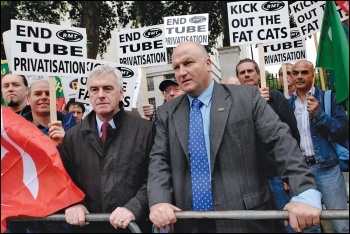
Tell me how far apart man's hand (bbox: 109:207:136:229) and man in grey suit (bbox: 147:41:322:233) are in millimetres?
180

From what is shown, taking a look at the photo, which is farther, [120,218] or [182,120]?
[182,120]

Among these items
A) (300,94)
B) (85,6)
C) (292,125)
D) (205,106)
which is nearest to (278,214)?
(205,106)

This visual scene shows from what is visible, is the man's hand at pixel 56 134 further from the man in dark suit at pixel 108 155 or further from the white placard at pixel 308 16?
the white placard at pixel 308 16

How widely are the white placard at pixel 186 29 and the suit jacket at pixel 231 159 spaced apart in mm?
3697

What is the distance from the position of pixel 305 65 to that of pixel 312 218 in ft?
9.27

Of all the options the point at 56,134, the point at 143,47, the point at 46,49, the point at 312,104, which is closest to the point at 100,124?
the point at 56,134

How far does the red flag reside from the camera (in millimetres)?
3193

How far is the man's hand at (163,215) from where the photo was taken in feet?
8.41

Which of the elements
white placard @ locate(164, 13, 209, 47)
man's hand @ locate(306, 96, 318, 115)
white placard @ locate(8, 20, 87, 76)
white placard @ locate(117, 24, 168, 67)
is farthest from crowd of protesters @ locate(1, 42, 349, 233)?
white placard @ locate(164, 13, 209, 47)

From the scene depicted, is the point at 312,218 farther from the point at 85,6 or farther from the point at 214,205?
the point at 85,6

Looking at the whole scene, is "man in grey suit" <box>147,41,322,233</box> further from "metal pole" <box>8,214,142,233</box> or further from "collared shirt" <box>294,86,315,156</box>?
"collared shirt" <box>294,86,315,156</box>

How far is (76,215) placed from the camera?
296 centimetres

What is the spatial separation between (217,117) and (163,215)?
713 mm

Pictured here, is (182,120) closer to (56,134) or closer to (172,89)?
(56,134)
